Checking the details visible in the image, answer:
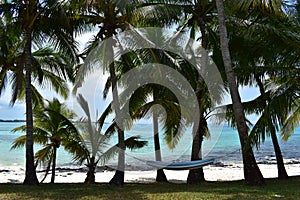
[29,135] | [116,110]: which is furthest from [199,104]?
[29,135]

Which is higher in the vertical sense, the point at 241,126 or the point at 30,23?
the point at 30,23

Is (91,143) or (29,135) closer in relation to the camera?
(29,135)

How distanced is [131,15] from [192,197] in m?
3.97

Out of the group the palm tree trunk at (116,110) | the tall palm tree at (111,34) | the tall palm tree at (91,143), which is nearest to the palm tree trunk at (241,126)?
the tall palm tree at (111,34)


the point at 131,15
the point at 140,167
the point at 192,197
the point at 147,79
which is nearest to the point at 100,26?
the point at 131,15

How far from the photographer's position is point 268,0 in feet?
23.7

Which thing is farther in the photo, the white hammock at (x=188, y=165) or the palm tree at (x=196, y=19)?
the palm tree at (x=196, y=19)

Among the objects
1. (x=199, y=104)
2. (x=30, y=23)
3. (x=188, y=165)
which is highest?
(x=30, y=23)

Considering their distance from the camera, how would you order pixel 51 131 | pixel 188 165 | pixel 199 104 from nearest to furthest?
pixel 188 165
pixel 199 104
pixel 51 131

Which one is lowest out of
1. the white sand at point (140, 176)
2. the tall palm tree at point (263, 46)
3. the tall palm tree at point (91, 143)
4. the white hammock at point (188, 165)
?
the white sand at point (140, 176)

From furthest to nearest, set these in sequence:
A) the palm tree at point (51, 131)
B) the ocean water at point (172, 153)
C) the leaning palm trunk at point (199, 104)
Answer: the ocean water at point (172, 153) → the palm tree at point (51, 131) → the leaning palm trunk at point (199, 104)

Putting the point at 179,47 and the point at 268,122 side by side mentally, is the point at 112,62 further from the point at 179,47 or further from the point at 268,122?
the point at 268,122

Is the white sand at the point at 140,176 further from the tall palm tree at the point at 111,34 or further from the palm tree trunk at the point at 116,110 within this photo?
the tall palm tree at the point at 111,34

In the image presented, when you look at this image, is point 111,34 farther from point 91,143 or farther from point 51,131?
point 51,131
